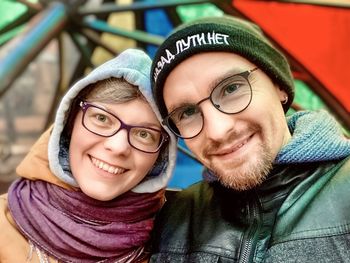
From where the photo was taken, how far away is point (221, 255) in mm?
1072

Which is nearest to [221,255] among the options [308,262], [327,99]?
[308,262]

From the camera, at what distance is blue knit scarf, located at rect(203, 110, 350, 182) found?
1.04m

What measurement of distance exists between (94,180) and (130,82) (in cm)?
25

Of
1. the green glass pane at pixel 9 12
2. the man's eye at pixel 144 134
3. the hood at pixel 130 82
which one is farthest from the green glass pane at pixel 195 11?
the man's eye at pixel 144 134

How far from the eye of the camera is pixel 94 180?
3.75ft

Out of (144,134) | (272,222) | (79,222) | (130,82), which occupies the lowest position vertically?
(79,222)

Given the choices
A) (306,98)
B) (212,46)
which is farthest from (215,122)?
(306,98)

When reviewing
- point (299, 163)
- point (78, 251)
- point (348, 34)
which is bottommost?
point (78, 251)

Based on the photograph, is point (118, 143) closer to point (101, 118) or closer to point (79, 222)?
point (101, 118)

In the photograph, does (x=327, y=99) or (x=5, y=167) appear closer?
(x=327, y=99)

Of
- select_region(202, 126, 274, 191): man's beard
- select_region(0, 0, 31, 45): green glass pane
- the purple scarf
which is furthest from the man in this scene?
select_region(0, 0, 31, 45): green glass pane

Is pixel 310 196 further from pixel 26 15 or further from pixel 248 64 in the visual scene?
pixel 26 15

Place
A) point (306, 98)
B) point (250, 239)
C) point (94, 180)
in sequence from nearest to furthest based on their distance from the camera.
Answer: point (250, 239) → point (94, 180) → point (306, 98)

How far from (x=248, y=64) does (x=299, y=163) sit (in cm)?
25
